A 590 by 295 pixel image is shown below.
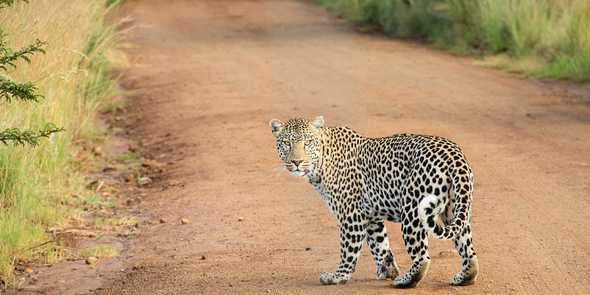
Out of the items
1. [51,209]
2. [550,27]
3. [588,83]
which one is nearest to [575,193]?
[51,209]

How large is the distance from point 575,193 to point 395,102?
5.81 metres

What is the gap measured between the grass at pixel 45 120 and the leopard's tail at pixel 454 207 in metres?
3.74

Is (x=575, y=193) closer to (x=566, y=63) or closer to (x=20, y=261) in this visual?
(x=20, y=261)

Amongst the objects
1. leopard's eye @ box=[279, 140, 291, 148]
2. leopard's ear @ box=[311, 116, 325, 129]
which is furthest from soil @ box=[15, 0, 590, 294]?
leopard's ear @ box=[311, 116, 325, 129]

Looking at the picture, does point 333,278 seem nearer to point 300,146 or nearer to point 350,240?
point 350,240

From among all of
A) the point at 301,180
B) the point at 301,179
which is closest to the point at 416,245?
the point at 301,180

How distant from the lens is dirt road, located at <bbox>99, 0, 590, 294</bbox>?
9.08m

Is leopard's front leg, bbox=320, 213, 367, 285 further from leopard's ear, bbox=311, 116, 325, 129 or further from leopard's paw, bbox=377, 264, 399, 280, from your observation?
leopard's ear, bbox=311, 116, 325, 129

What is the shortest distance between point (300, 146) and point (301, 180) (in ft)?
14.0

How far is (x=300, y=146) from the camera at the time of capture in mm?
8297

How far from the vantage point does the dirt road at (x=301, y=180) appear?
9.08 m

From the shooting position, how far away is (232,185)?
12422 mm

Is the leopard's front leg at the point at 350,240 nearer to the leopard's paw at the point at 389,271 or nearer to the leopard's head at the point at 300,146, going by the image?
the leopard's paw at the point at 389,271

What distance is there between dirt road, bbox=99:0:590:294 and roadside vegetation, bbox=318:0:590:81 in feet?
2.27
